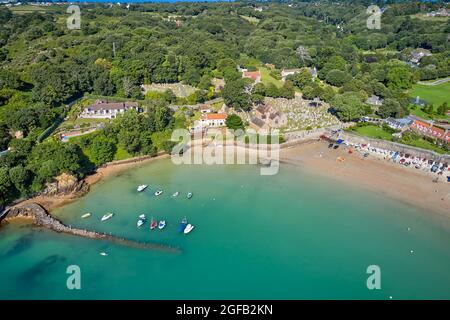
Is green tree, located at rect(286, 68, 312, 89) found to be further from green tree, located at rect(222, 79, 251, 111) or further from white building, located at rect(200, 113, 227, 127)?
white building, located at rect(200, 113, 227, 127)

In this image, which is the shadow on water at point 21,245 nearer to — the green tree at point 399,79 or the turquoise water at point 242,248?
the turquoise water at point 242,248

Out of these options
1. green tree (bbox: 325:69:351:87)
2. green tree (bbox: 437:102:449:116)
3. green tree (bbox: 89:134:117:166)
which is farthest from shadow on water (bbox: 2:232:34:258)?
green tree (bbox: 437:102:449:116)

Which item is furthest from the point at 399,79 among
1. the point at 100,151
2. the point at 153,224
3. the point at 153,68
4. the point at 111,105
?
the point at 153,224

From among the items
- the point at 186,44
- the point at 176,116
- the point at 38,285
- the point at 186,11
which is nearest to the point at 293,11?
the point at 186,11

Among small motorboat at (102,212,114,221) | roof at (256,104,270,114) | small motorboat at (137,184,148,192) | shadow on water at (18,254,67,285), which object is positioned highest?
roof at (256,104,270,114)

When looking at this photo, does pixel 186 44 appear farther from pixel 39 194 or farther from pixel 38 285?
pixel 38 285

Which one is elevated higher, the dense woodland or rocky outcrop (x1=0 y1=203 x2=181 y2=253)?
the dense woodland
